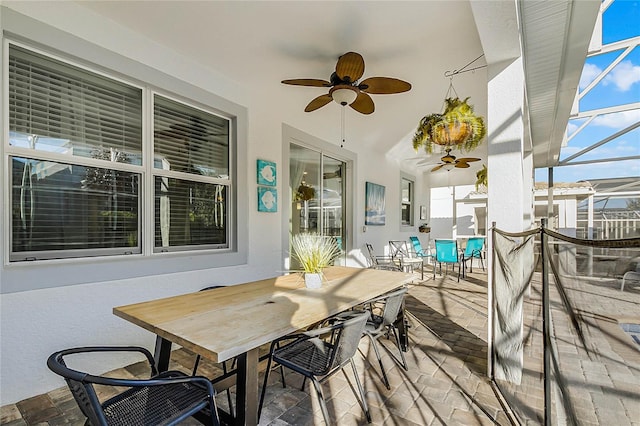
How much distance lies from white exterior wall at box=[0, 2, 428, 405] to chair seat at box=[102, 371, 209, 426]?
1246mm

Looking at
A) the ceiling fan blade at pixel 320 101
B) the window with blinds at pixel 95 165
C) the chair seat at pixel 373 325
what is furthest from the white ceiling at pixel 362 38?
the chair seat at pixel 373 325

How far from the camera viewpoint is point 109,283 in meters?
2.50

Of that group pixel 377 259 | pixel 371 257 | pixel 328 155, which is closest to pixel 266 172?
pixel 328 155

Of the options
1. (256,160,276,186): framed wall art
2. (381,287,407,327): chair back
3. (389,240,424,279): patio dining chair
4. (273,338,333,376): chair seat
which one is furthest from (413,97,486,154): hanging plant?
(389,240,424,279): patio dining chair

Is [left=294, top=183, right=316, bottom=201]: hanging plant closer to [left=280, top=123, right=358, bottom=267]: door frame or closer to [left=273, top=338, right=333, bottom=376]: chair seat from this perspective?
[left=280, top=123, right=358, bottom=267]: door frame

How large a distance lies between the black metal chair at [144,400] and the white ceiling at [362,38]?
2.54 metres

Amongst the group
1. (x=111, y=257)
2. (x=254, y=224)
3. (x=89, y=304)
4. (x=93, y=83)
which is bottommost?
(x=89, y=304)

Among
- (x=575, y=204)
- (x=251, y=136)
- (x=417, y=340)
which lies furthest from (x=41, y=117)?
(x=575, y=204)

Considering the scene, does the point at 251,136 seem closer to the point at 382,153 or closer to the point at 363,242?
the point at 363,242

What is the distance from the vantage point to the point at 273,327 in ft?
4.89

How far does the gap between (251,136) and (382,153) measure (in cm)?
376

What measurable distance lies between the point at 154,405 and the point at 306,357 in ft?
2.73

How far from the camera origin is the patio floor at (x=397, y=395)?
189cm

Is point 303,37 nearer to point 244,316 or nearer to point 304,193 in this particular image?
point 304,193
